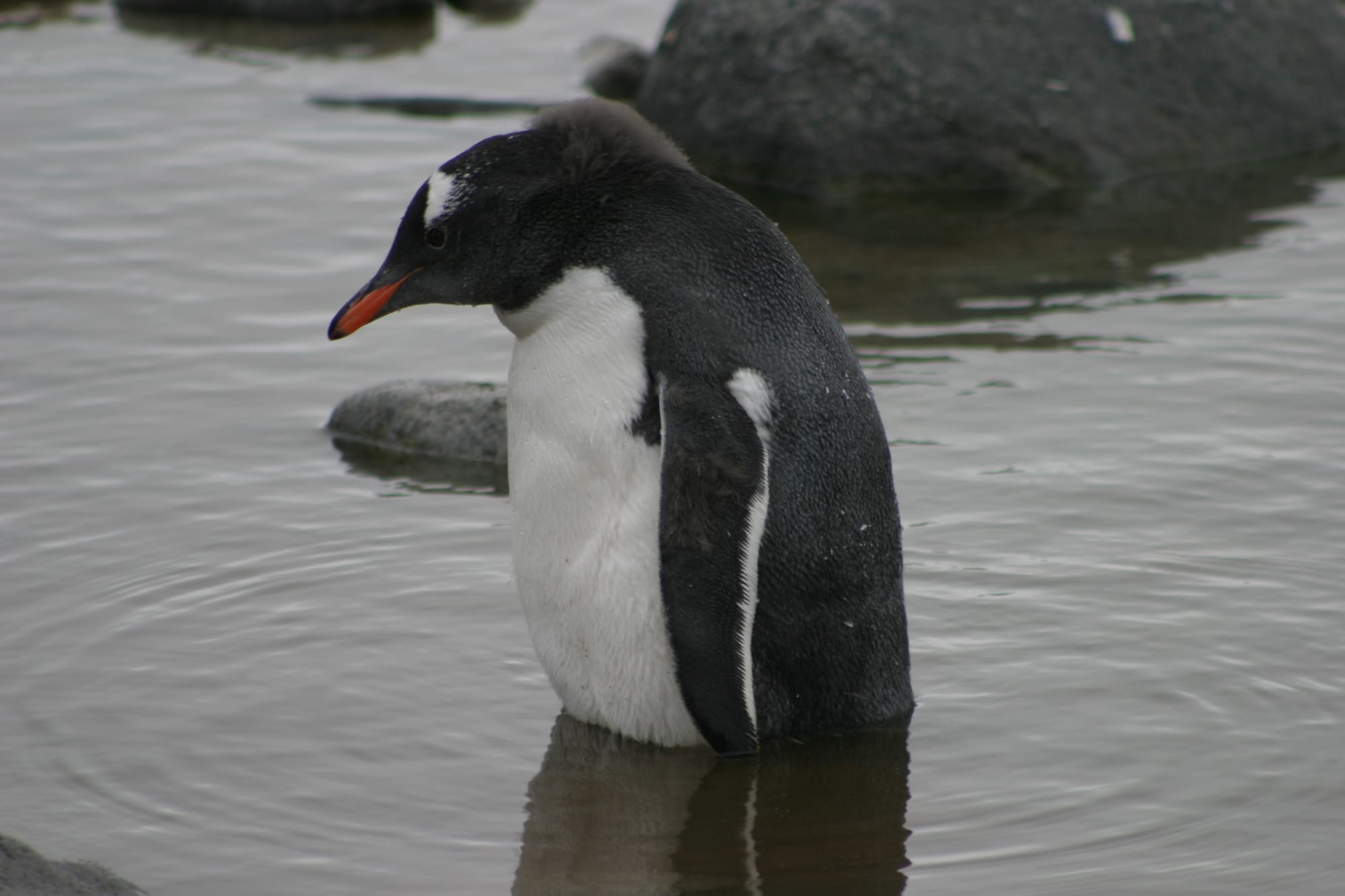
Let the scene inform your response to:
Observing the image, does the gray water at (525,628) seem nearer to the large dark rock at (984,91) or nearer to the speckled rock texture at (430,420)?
the speckled rock texture at (430,420)

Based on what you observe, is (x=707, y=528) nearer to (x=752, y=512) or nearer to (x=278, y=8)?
(x=752, y=512)

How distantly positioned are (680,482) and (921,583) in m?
1.43

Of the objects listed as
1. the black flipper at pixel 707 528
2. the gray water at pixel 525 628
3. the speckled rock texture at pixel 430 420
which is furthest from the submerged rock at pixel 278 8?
the black flipper at pixel 707 528

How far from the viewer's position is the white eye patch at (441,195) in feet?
13.2

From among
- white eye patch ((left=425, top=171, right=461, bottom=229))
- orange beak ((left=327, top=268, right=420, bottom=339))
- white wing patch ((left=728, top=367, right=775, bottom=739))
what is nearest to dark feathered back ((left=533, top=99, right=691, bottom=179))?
white eye patch ((left=425, top=171, right=461, bottom=229))

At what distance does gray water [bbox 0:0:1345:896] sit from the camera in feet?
12.2

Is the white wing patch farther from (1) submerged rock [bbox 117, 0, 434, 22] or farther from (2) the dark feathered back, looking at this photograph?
(1) submerged rock [bbox 117, 0, 434, 22]

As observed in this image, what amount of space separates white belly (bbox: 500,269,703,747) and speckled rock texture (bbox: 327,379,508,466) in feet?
6.43

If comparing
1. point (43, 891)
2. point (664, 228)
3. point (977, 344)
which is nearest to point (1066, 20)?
point (977, 344)

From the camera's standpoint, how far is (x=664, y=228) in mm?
3949

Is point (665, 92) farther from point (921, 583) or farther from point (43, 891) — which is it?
point (43, 891)

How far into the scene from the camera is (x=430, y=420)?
625 centimetres

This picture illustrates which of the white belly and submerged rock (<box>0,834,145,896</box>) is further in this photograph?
the white belly

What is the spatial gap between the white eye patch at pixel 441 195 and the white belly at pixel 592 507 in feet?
0.87
